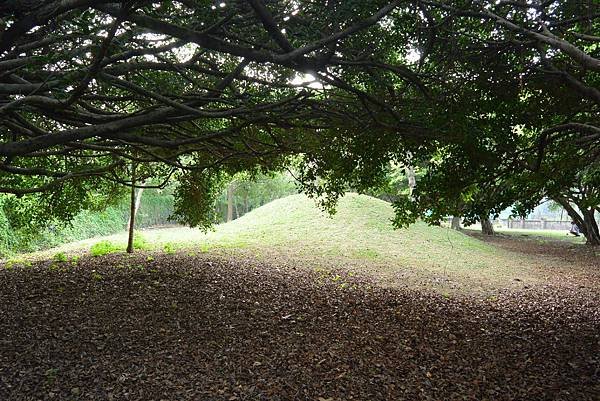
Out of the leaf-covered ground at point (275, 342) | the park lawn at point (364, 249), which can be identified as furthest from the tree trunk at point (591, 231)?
the leaf-covered ground at point (275, 342)

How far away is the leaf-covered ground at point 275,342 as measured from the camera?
4289mm

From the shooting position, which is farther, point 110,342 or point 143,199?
point 143,199

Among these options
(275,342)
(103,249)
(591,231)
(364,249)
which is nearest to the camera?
(275,342)

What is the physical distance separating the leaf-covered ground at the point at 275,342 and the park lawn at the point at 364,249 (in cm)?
236

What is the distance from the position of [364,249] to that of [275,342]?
8744mm

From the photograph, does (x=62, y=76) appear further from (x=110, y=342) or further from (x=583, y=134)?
(x=583, y=134)

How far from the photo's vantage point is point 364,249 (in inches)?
542

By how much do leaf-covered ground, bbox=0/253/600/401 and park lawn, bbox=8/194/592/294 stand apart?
2362 mm

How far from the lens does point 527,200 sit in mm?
6055

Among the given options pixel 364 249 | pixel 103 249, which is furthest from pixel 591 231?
pixel 103 249

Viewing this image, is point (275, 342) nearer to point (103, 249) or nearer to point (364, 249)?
point (103, 249)

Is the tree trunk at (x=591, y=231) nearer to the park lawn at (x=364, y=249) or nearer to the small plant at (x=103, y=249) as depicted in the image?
the park lawn at (x=364, y=249)

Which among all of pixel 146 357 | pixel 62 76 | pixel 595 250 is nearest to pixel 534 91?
pixel 62 76

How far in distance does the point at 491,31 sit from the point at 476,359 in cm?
386
